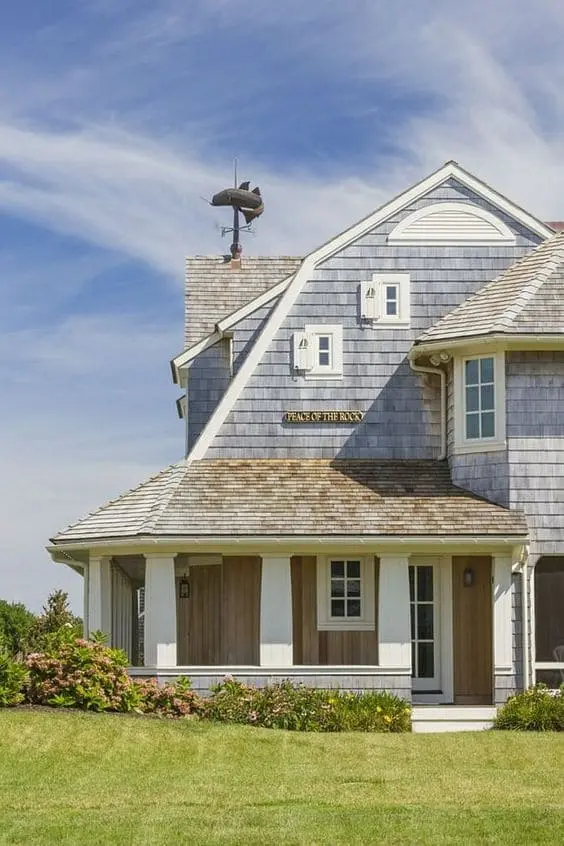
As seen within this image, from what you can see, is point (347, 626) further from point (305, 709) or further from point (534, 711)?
point (534, 711)

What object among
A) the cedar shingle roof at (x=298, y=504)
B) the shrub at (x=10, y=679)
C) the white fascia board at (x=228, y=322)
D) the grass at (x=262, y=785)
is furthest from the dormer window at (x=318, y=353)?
the shrub at (x=10, y=679)

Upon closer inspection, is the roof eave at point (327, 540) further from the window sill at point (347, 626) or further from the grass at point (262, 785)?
the grass at point (262, 785)

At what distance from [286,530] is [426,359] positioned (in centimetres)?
440

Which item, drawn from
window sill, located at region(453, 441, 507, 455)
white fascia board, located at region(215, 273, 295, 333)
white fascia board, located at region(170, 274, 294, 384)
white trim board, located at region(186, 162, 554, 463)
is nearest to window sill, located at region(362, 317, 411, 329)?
white trim board, located at region(186, 162, 554, 463)

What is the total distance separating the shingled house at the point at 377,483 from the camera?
24.3m

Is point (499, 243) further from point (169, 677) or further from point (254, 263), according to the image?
point (169, 677)

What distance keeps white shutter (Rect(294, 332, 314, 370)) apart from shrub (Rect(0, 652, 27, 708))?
309 inches

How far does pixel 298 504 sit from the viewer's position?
988 inches

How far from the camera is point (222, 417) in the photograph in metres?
26.9

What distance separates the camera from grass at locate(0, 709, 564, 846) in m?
14.2

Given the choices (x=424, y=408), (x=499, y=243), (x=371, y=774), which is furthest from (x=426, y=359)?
(x=371, y=774)

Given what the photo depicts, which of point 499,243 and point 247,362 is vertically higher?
point 499,243

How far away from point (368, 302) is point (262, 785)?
12.2 metres

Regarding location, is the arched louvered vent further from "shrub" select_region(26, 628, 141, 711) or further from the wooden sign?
"shrub" select_region(26, 628, 141, 711)
